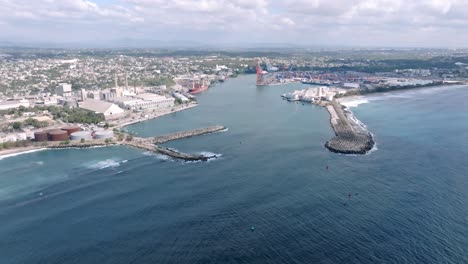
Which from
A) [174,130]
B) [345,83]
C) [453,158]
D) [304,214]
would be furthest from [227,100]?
[304,214]

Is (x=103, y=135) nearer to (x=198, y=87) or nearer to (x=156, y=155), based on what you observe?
(x=156, y=155)

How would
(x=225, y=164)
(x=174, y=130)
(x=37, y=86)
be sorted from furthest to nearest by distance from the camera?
(x=37, y=86)
(x=174, y=130)
(x=225, y=164)

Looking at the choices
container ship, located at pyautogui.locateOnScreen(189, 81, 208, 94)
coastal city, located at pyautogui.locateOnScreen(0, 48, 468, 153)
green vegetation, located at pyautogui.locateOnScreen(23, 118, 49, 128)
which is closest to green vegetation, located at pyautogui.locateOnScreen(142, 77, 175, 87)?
coastal city, located at pyautogui.locateOnScreen(0, 48, 468, 153)

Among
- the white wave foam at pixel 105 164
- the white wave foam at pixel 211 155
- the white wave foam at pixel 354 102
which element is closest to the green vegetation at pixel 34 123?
the white wave foam at pixel 105 164

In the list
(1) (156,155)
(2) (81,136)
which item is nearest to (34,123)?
(2) (81,136)

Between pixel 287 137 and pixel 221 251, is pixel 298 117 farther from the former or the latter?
pixel 221 251

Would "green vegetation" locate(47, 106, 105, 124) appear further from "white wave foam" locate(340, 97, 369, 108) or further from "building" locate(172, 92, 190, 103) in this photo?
"white wave foam" locate(340, 97, 369, 108)
